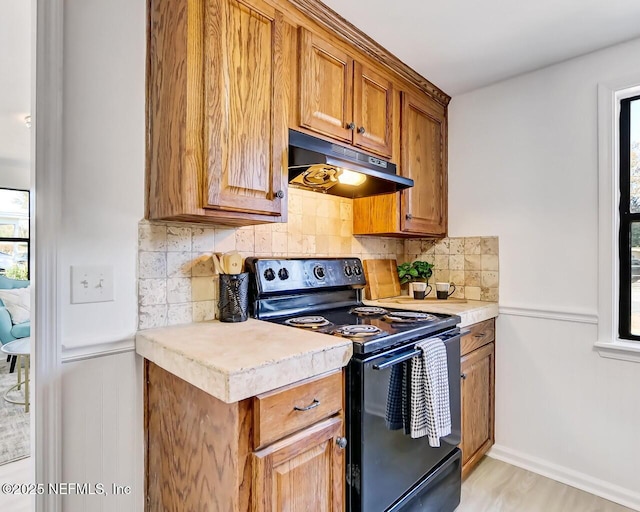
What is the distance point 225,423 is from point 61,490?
2.18ft

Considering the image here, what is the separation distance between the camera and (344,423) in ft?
3.91

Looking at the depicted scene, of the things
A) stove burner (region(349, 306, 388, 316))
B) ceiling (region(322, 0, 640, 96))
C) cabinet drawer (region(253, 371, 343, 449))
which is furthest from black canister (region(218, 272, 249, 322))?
ceiling (region(322, 0, 640, 96))

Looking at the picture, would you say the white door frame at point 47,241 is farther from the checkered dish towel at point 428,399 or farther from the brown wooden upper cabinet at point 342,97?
the checkered dish towel at point 428,399

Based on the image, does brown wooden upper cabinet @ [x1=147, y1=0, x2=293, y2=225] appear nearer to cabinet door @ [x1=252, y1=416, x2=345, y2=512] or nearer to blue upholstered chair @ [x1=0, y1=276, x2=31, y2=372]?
cabinet door @ [x1=252, y1=416, x2=345, y2=512]

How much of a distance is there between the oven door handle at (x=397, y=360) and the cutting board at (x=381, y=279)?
2.90 ft

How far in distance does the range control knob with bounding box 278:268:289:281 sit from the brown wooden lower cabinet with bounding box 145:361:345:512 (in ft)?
2.08

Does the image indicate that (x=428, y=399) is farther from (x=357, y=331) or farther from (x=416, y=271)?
(x=416, y=271)

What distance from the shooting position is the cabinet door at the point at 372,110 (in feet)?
5.80

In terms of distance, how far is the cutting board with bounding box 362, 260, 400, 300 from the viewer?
7.48ft

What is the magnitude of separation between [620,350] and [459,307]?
79cm

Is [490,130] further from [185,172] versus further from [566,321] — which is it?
[185,172]

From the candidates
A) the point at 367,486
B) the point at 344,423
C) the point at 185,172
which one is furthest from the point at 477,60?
the point at 367,486

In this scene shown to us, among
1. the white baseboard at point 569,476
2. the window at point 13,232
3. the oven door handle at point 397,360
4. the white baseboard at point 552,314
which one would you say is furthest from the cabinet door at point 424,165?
the window at point 13,232

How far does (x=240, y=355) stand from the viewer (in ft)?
3.23
